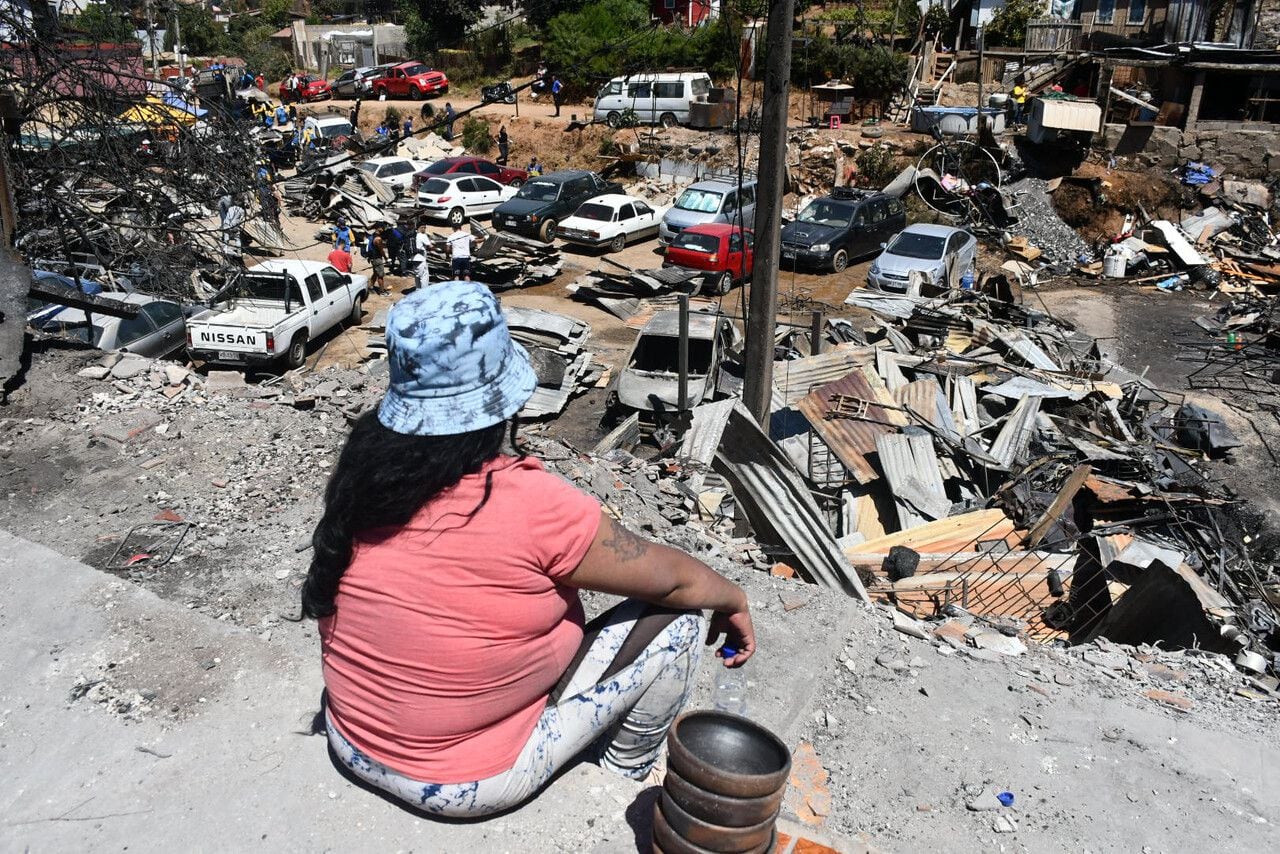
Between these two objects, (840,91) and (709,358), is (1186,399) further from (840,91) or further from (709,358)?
(840,91)

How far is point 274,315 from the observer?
45.3 ft

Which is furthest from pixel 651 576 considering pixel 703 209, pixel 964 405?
pixel 703 209

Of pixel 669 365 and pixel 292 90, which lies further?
pixel 292 90

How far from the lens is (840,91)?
31.3 metres

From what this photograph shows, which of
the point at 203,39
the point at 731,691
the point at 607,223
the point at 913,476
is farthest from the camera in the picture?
the point at 203,39

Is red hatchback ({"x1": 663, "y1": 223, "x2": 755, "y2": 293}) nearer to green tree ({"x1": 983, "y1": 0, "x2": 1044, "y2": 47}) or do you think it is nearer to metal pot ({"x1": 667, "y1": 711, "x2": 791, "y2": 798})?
metal pot ({"x1": 667, "y1": 711, "x2": 791, "y2": 798})

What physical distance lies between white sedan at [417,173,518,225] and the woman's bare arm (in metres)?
22.5

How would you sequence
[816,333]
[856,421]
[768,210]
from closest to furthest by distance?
[768,210] < [856,421] < [816,333]

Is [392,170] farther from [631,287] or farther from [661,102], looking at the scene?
[631,287]

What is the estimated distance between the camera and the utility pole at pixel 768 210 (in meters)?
7.41

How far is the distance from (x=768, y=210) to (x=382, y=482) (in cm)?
638

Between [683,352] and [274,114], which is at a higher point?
[274,114]

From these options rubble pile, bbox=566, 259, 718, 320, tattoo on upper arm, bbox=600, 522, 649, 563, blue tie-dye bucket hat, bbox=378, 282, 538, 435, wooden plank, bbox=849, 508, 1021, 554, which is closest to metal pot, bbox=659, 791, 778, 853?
tattoo on upper arm, bbox=600, 522, 649, 563

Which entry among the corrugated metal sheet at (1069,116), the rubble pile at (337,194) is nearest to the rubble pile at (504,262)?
the rubble pile at (337,194)
